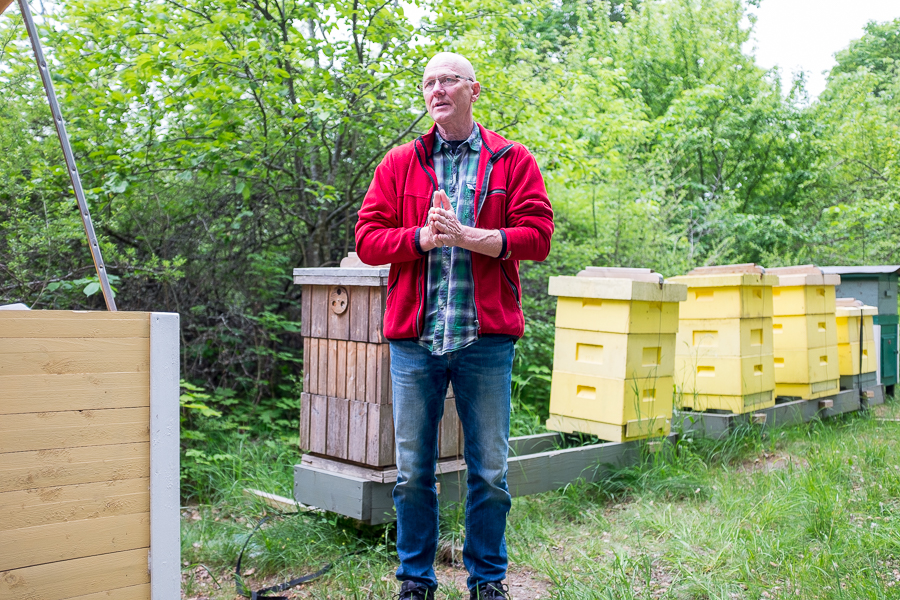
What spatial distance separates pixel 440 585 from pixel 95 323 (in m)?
1.76

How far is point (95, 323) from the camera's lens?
1.71 metres

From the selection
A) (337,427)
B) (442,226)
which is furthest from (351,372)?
(442,226)

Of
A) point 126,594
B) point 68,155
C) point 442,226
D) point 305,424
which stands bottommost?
point 126,594

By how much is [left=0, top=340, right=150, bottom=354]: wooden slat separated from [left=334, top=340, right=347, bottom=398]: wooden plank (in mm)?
1486

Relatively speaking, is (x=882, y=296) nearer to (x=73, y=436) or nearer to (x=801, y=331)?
(x=801, y=331)

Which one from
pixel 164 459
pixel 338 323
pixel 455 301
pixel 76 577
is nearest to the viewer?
pixel 76 577

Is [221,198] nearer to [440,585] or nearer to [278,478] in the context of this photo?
[278,478]

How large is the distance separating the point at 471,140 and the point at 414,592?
5.38 feet

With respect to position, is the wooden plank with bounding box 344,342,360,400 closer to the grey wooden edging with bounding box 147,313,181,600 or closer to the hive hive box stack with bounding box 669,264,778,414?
the grey wooden edging with bounding box 147,313,181,600

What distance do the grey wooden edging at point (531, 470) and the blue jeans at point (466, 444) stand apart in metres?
0.48

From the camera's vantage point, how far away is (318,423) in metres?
3.33

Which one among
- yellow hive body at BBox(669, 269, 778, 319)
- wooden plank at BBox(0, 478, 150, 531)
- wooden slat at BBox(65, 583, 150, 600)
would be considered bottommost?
wooden slat at BBox(65, 583, 150, 600)

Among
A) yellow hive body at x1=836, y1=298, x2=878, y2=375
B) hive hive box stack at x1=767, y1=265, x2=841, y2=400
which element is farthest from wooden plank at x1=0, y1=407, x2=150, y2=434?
yellow hive body at x1=836, y1=298, x2=878, y2=375

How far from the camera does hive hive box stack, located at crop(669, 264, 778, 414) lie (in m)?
4.81
